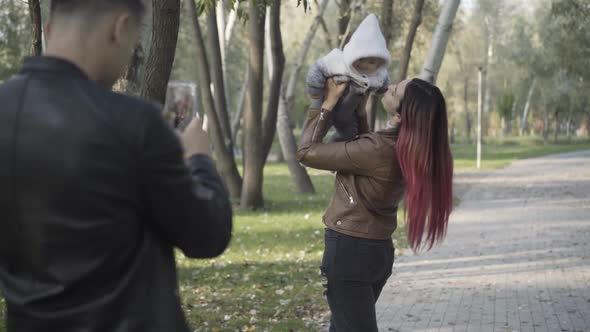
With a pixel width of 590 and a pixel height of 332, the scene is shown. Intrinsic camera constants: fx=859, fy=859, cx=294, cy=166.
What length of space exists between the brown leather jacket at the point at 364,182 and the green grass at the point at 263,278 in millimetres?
3467

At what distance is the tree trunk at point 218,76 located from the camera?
59.9 ft

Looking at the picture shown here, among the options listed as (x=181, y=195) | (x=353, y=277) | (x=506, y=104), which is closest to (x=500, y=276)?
(x=353, y=277)

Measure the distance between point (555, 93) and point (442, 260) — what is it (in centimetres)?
4995

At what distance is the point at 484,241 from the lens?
1374 centimetres

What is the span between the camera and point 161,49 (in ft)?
17.7

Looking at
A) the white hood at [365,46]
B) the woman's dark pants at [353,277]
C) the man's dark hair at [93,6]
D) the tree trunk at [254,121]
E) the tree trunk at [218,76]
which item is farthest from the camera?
the tree trunk at [218,76]

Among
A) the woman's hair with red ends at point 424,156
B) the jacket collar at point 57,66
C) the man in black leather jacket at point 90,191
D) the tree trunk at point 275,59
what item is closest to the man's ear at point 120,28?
the man in black leather jacket at point 90,191

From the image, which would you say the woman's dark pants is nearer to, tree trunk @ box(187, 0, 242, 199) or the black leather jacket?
the black leather jacket

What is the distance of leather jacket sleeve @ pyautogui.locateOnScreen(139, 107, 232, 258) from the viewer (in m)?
2.02

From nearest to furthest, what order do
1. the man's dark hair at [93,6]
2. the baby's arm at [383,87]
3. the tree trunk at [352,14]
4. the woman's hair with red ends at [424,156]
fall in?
the man's dark hair at [93,6], the woman's hair with red ends at [424,156], the baby's arm at [383,87], the tree trunk at [352,14]

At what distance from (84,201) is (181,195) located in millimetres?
228

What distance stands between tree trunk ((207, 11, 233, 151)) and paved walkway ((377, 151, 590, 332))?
5.39m

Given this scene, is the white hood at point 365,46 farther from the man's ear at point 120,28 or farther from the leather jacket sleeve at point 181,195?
the man's ear at point 120,28

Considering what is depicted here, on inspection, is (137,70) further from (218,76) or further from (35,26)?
(218,76)
